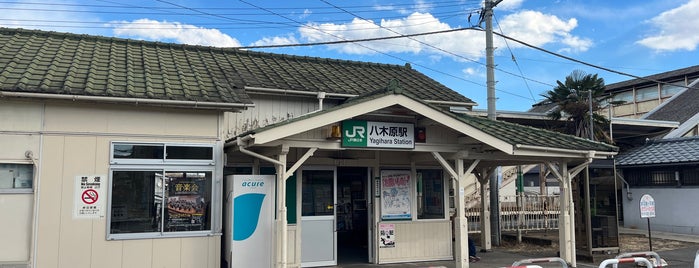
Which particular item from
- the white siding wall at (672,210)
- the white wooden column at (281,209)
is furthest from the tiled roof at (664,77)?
the white wooden column at (281,209)

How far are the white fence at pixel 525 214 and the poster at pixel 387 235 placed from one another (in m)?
7.00

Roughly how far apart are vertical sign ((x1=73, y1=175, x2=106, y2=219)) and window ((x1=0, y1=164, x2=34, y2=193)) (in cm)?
69

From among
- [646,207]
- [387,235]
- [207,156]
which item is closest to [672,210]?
[646,207]

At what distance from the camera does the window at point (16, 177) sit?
822cm

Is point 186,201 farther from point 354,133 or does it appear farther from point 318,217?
point 354,133

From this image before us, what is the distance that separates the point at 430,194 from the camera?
12078mm

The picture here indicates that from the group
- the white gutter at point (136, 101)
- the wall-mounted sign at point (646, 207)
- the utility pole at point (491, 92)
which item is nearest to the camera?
the white gutter at point (136, 101)

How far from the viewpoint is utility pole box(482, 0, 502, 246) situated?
47.0 ft

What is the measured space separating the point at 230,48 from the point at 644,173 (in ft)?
55.3

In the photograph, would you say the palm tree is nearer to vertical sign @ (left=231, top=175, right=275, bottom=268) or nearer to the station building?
the station building

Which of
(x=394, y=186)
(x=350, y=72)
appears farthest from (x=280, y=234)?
(x=350, y=72)

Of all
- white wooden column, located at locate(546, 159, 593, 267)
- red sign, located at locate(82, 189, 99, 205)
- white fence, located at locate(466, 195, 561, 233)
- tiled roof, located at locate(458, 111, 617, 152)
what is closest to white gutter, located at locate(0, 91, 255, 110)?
red sign, located at locate(82, 189, 99, 205)

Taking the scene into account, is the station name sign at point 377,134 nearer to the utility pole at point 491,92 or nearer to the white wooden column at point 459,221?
the white wooden column at point 459,221

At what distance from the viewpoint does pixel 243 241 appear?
360 inches
